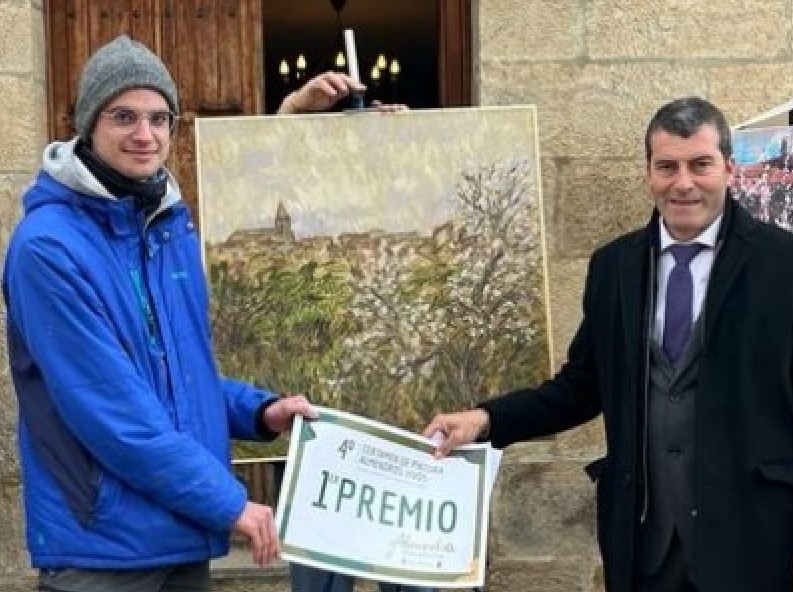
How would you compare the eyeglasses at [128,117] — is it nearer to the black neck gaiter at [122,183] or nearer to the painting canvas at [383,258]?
the black neck gaiter at [122,183]

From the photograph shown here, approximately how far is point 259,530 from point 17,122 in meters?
2.55

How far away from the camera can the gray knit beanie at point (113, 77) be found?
254 centimetres

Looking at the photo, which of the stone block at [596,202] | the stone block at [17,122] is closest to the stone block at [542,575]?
the stone block at [596,202]

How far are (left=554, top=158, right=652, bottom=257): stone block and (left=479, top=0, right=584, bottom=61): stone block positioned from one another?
40 cm

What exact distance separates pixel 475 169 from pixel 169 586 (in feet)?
5.18

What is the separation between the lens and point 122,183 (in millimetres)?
2523

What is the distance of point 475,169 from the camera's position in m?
3.73

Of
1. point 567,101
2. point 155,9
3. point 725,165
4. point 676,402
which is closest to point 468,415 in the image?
point 676,402

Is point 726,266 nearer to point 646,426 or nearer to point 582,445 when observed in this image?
point 646,426

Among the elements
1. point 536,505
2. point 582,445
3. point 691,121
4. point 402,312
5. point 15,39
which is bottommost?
point 536,505

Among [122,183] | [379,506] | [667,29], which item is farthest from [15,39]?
[379,506]

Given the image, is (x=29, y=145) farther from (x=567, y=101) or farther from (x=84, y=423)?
(x=84, y=423)

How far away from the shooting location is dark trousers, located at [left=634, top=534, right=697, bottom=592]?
9.00 feet

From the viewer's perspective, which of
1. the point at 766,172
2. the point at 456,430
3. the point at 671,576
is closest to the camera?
the point at 671,576
